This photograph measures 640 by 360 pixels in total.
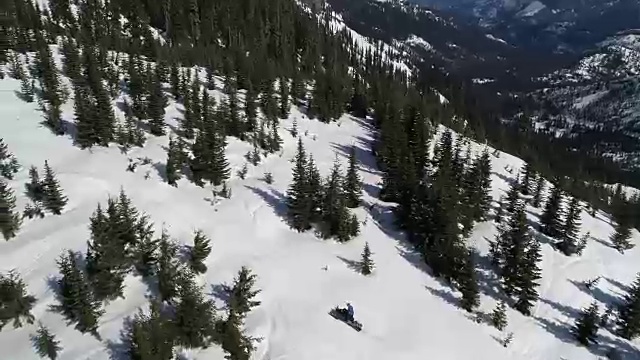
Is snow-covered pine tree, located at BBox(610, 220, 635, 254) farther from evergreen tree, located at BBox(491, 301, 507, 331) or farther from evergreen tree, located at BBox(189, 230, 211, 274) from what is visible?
evergreen tree, located at BBox(189, 230, 211, 274)

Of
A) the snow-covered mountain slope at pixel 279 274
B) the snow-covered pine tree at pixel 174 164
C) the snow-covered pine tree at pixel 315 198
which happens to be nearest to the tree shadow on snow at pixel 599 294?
the snow-covered mountain slope at pixel 279 274

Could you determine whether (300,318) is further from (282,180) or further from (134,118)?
(134,118)

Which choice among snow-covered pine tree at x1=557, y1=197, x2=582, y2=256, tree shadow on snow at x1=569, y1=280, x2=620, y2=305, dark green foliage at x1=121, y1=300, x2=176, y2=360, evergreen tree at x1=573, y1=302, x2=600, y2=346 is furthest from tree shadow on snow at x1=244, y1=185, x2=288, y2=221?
snow-covered pine tree at x1=557, y1=197, x2=582, y2=256

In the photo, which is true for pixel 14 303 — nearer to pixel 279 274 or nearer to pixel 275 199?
pixel 279 274

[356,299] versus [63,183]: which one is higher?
[63,183]

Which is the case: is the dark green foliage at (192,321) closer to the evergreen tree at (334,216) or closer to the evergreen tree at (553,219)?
the evergreen tree at (334,216)

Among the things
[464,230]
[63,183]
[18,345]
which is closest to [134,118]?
[63,183]
